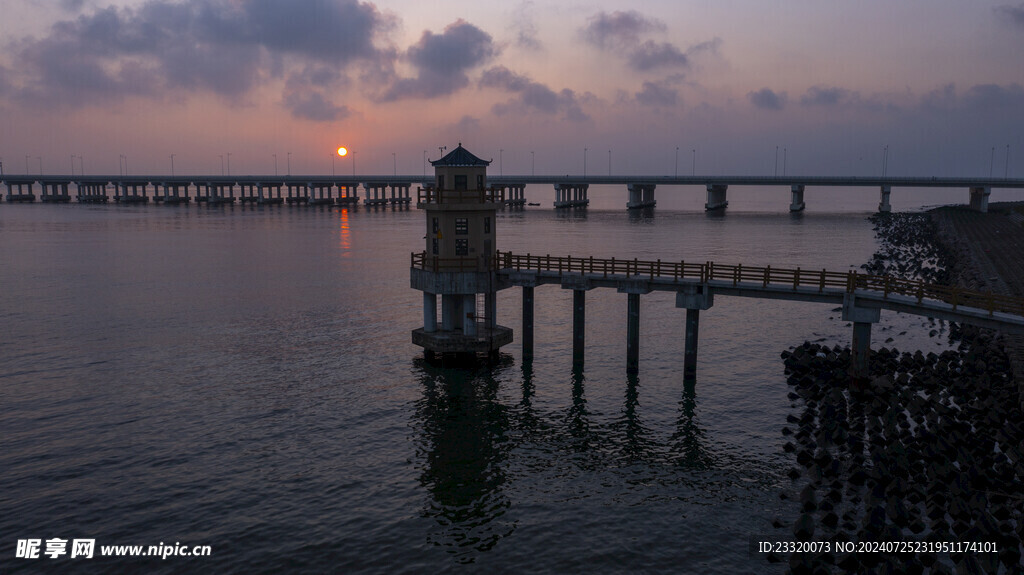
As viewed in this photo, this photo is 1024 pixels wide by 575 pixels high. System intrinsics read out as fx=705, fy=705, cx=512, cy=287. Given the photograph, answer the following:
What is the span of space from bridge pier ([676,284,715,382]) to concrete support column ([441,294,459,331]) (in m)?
14.0

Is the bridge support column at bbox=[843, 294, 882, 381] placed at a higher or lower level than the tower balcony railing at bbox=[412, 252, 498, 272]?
lower

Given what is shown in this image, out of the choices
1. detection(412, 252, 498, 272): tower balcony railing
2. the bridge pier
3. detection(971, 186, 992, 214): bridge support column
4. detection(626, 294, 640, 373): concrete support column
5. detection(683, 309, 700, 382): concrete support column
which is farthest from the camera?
detection(971, 186, 992, 214): bridge support column

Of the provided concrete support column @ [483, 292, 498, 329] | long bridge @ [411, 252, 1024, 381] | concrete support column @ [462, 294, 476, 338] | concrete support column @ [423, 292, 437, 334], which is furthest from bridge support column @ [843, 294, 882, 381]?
concrete support column @ [423, 292, 437, 334]

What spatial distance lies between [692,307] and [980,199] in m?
182

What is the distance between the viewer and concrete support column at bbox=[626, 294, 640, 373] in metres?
40.4

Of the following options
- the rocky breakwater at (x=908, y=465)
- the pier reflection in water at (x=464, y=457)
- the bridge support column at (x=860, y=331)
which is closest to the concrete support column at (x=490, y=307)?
the pier reflection in water at (x=464, y=457)

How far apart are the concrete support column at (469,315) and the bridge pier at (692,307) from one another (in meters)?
12.5

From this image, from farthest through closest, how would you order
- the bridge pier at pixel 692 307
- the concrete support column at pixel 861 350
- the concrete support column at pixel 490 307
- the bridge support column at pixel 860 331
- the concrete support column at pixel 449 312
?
the concrete support column at pixel 449 312 → the concrete support column at pixel 490 307 → the bridge pier at pixel 692 307 → the concrete support column at pixel 861 350 → the bridge support column at pixel 860 331

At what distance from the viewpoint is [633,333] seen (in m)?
41.2

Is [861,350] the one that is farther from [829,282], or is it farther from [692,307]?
[692,307]

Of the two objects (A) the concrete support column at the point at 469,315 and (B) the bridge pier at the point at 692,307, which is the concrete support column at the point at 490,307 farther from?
(B) the bridge pier at the point at 692,307

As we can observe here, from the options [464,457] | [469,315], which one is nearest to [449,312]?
[469,315]

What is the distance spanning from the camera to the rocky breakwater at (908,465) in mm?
22047

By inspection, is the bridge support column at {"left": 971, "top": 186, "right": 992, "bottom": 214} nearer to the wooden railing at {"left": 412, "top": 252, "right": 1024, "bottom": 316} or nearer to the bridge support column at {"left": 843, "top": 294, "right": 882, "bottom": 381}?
the wooden railing at {"left": 412, "top": 252, "right": 1024, "bottom": 316}
